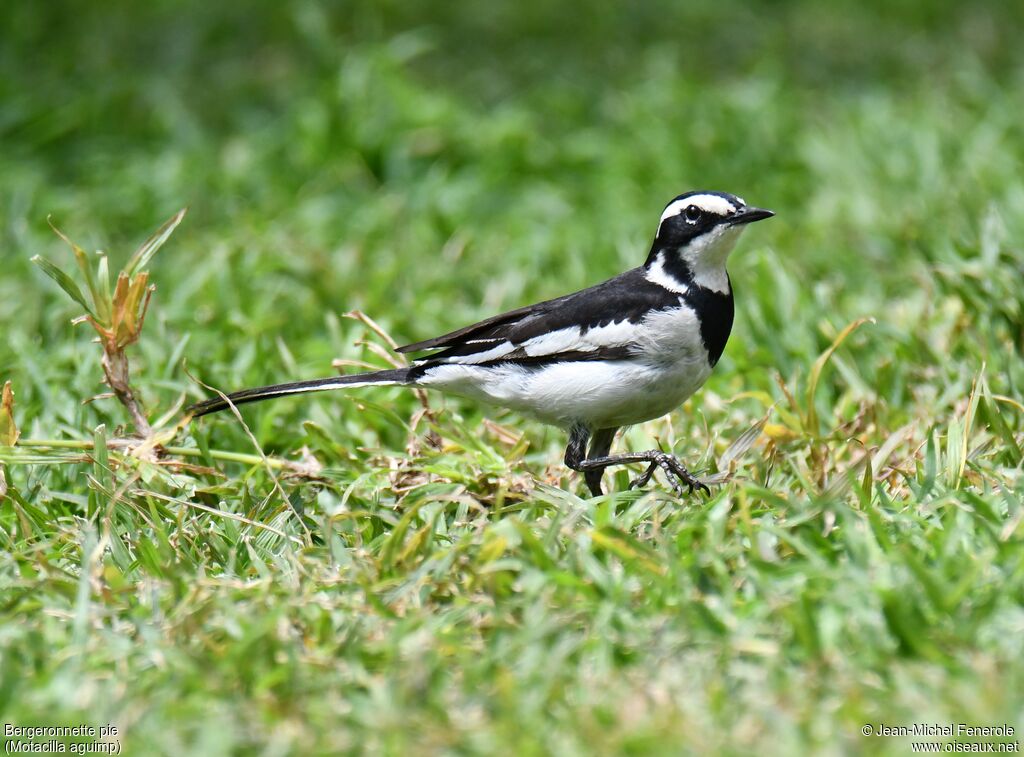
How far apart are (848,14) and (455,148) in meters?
4.25

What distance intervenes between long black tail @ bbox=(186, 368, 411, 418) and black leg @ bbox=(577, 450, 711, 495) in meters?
0.73

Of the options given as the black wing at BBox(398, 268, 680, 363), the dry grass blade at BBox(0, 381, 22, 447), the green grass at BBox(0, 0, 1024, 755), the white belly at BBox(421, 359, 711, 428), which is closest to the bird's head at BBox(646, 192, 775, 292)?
the black wing at BBox(398, 268, 680, 363)

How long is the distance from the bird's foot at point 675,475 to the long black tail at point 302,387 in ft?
Result: 2.95

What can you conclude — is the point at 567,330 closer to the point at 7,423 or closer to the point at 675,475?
the point at 675,475

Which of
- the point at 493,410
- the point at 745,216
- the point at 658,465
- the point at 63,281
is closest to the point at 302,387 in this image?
the point at 63,281

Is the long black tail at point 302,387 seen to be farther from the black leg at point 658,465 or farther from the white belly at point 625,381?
the black leg at point 658,465

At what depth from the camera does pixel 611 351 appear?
4359 mm

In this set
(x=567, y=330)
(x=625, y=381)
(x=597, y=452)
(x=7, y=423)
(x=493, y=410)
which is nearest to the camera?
(x=625, y=381)

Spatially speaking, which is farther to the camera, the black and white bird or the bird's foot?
the black and white bird

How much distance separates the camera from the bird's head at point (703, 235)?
176 inches

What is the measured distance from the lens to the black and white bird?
4.30m

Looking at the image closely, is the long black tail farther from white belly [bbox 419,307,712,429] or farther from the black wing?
white belly [bbox 419,307,712,429]

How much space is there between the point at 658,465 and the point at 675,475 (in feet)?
0.23

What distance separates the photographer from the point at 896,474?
4.42 meters
